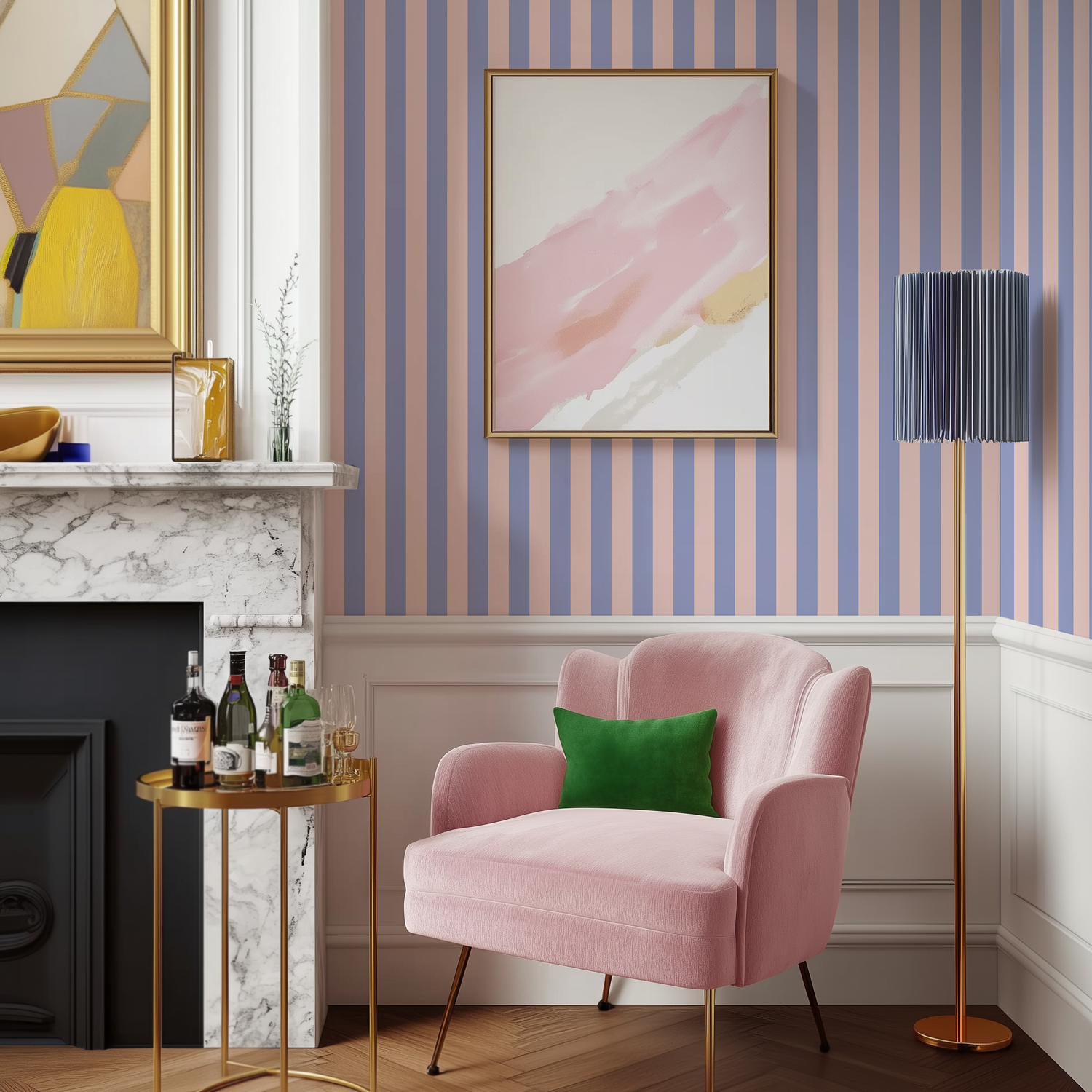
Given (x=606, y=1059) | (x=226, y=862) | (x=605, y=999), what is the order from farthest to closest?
(x=605, y=999) < (x=606, y=1059) < (x=226, y=862)

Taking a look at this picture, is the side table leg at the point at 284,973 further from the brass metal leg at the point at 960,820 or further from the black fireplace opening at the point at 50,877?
the brass metal leg at the point at 960,820

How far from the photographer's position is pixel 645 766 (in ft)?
8.05

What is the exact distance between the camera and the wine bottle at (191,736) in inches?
80.1

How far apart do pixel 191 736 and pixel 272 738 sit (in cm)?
Result: 15

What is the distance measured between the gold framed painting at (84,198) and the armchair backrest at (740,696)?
1269 mm

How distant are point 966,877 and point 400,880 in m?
1.44

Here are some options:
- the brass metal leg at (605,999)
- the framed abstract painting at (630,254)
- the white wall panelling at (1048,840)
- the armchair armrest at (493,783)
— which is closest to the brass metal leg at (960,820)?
the white wall panelling at (1048,840)

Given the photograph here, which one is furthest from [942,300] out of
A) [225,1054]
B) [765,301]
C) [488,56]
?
[225,1054]

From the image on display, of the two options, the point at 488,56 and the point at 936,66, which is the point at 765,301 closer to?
the point at 936,66

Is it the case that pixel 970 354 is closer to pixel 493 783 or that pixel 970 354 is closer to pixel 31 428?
pixel 493 783

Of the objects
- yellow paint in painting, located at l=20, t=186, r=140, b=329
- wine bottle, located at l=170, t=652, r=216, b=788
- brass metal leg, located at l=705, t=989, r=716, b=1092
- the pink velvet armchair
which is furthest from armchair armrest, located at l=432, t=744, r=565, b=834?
yellow paint in painting, located at l=20, t=186, r=140, b=329

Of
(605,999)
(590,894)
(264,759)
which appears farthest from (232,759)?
(605,999)

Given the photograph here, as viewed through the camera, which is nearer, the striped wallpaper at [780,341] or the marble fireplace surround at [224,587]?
the marble fireplace surround at [224,587]

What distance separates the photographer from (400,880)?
2805mm
